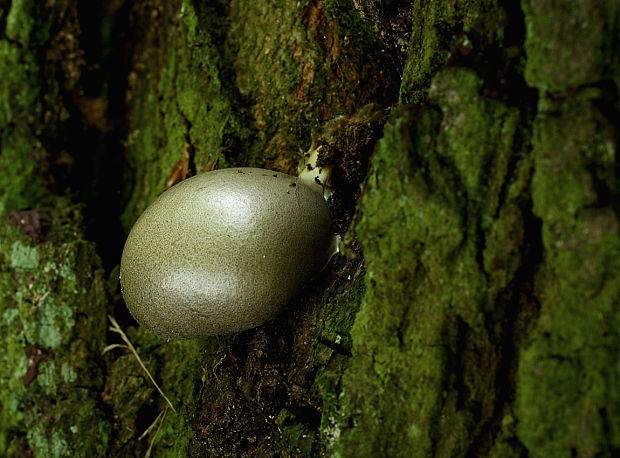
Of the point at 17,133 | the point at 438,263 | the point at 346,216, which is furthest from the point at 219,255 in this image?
the point at 17,133

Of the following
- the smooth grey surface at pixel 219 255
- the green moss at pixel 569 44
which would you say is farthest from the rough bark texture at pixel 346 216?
the smooth grey surface at pixel 219 255

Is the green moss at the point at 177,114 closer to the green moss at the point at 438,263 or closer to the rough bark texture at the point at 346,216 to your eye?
the rough bark texture at the point at 346,216

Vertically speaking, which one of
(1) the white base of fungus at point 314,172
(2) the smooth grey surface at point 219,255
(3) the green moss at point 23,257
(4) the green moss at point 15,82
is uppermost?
(4) the green moss at point 15,82

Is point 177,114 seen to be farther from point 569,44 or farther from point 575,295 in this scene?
point 575,295

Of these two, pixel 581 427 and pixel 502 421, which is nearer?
pixel 581 427

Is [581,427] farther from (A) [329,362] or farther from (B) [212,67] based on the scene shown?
(B) [212,67]

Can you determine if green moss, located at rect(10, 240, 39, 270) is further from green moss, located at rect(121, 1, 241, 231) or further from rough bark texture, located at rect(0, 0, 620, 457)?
green moss, located at rect(121, 1, 241, 231)

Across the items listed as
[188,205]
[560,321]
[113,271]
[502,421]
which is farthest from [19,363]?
[560,321]
